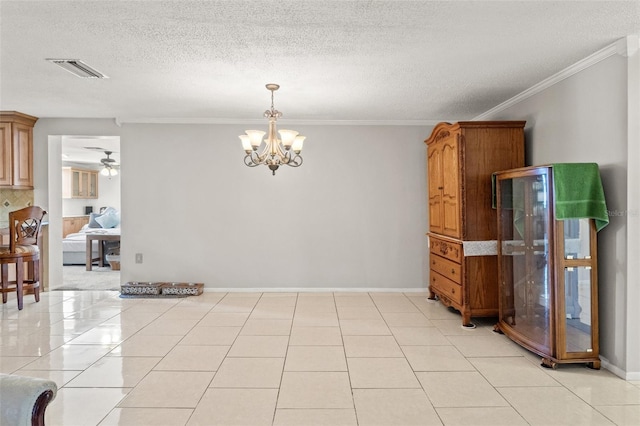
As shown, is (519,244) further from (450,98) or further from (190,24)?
(190,24)

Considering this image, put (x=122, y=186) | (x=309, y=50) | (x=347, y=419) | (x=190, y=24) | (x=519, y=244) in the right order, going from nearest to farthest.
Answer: (x=347, y=419)
(x=190, y=24)
(x=309, y=50)
(x=519, y=244)
(x=122, y=186)

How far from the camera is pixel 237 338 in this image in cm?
348

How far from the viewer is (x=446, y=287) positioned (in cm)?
429

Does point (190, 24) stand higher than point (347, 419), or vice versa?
point (190, 24)

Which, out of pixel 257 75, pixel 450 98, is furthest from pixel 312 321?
pixel 450 98

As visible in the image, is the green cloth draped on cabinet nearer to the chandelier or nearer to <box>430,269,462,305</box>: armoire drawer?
<box>430,269,462,305</box>: armoire drawer

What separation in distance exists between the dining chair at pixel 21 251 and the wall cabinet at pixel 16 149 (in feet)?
2.19

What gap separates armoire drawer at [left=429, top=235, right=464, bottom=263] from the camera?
3.91m

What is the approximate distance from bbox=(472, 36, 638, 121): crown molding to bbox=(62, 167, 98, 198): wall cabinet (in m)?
9.46

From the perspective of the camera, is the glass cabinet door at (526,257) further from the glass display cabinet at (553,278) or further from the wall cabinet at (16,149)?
the wall cabinet at (16,149)

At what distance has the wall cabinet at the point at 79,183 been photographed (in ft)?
30.6

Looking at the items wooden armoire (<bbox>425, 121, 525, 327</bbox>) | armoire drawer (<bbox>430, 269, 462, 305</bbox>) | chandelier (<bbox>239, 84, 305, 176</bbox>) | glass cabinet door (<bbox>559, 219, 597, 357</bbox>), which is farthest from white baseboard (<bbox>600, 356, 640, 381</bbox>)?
chandelier (<bbox>239, 84, 305, 176</bbox>)

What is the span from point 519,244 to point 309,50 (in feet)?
7.81

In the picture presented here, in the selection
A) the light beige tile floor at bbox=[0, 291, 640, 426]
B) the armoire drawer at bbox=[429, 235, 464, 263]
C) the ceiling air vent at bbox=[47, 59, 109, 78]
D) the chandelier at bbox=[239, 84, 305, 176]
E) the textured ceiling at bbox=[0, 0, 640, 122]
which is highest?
the ceiling air vent at bbox=[47, 59, 109, 78]
